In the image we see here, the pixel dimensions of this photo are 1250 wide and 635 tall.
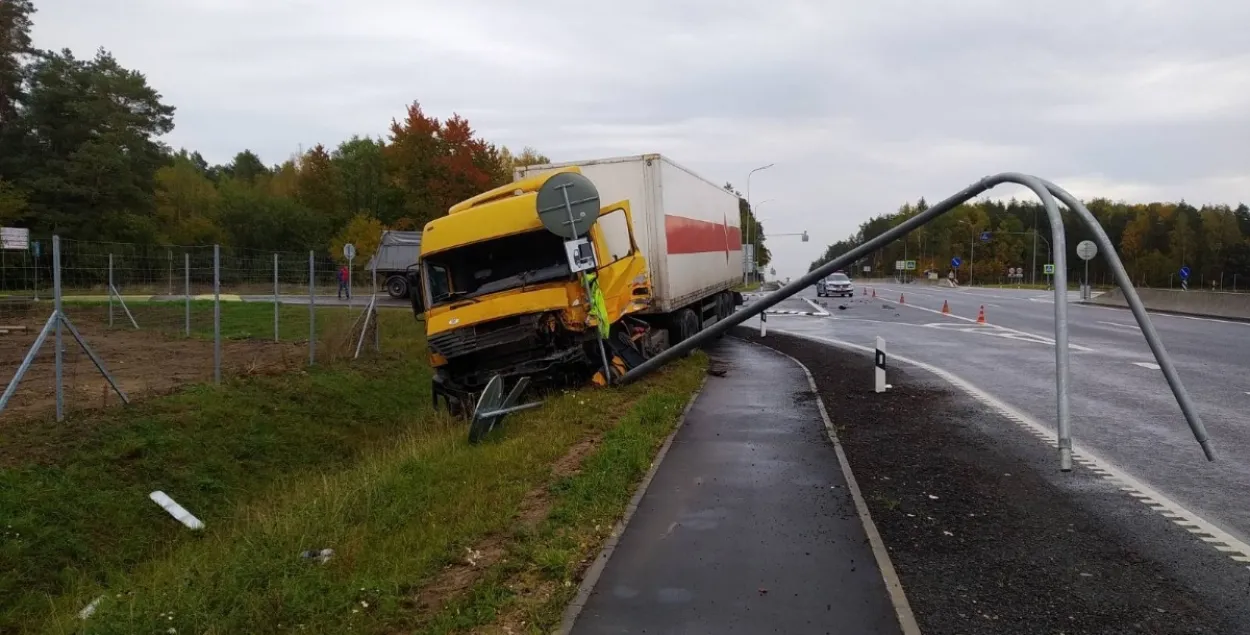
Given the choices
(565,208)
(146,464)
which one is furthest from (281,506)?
(565,208)

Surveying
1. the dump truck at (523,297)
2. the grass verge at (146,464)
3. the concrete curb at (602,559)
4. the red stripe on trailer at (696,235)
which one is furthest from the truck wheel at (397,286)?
the concrete curb at (602,559)

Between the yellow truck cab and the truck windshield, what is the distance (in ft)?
0.04

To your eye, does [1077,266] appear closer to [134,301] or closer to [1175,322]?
[1175,322]

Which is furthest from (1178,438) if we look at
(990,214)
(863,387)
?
(990,214)

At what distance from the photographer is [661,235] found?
1354 centimetres

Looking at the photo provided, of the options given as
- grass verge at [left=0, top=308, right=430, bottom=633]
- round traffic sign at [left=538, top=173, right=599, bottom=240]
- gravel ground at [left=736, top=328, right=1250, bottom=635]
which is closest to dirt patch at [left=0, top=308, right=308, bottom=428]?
grass verge at [left=0, top=308, right=430, bottom=633]

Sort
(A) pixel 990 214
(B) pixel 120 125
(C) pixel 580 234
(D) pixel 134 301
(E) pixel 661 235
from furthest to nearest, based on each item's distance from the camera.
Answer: (A) pixel 990 214, (B) pixel 120 125, (D) pixel 134 301, (E) pixel 661 235, (C) pixel 580 234

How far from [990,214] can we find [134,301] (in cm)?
13315

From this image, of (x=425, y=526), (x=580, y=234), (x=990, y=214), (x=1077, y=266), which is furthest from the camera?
(x=990, y=214)

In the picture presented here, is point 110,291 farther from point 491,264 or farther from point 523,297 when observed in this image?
point 523,297

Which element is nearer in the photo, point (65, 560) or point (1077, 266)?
point (65, 560)

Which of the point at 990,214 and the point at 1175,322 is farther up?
the point at 990,214

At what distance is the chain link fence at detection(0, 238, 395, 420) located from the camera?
38.1 feet

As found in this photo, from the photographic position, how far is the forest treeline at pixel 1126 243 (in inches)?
3447
